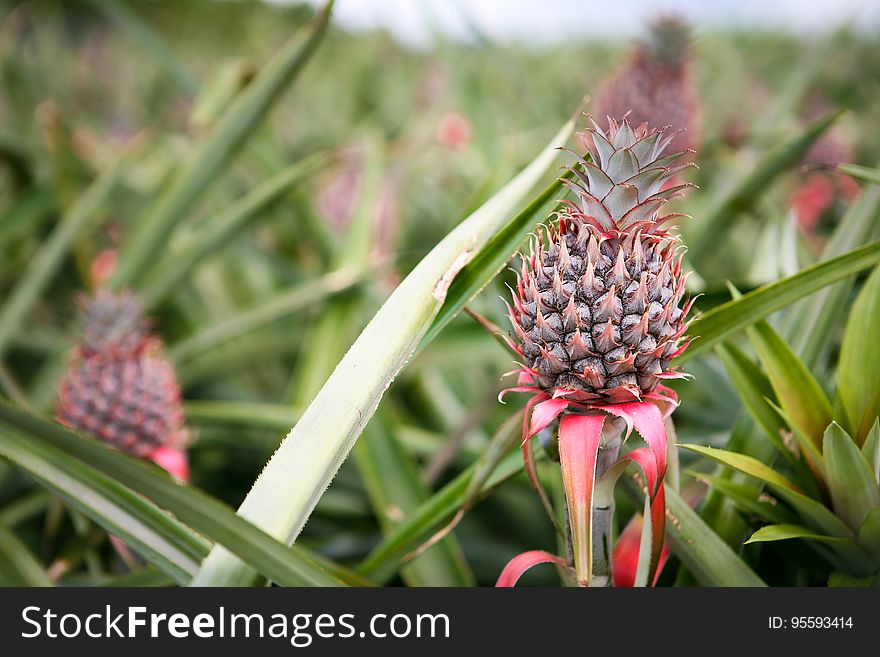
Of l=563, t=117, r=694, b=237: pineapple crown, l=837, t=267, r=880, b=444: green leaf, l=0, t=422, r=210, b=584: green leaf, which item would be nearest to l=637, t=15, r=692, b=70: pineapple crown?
l=837, t=267, r=880, b=444: green leaf

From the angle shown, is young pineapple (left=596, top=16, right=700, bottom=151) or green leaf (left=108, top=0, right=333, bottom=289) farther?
young pineapple (left=596, top=16, right=700, bottom=151)

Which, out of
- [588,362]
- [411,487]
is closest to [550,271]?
[588,362]

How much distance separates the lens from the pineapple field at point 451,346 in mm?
482

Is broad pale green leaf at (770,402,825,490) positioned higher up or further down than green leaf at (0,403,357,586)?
higher up

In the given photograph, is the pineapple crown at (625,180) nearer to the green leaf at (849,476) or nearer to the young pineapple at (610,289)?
the young pineapple at (610,289)

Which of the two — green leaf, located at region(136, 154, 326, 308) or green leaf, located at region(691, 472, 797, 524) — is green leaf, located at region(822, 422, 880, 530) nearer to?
green leaf, located at region(691, 472, 797, 524)

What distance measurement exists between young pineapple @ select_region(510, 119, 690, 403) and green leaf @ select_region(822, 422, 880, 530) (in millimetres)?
150

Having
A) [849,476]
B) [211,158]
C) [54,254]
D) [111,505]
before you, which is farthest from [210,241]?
[849,476]

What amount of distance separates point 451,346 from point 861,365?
651mm

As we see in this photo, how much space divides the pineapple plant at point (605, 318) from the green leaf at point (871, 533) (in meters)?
0.17

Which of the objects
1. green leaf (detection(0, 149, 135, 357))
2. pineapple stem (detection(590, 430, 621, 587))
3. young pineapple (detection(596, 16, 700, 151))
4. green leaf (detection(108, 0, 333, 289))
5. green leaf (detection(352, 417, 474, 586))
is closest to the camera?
pineapple stem (detection(590, 430, 621, 587))

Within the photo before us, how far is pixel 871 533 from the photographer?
0.55 m

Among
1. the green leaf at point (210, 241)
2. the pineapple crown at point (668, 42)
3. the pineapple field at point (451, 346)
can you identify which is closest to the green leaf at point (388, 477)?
the pineapple field at point (451, 346)

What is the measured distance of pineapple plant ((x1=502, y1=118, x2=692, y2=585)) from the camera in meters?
0.47
